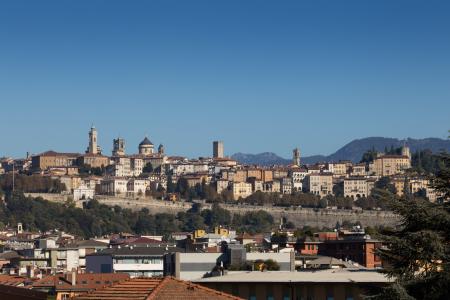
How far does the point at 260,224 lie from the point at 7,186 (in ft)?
104

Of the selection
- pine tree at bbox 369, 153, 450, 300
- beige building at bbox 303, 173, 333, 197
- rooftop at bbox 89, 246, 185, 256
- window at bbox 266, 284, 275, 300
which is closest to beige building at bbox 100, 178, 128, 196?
beige building at bbox 303, 173, 333, 197

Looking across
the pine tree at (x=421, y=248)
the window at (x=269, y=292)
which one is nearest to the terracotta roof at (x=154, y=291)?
the pine tree at (x=421, y=248)

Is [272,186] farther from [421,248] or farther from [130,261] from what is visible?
[421,248]

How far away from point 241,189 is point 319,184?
1235cm

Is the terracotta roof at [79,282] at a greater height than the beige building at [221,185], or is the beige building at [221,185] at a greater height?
the beige building at [221,185]

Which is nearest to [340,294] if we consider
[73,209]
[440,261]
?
[440,261]

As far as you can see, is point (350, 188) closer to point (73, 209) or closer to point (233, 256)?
point (73, 209)

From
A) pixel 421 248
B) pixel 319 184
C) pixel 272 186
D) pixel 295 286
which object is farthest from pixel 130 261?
pixel 319 184

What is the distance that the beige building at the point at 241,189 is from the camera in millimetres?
180350

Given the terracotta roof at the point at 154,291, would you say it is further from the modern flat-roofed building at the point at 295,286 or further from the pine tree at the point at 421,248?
the modern flat-roofed building at the point at 295,286

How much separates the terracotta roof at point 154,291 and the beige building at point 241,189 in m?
163

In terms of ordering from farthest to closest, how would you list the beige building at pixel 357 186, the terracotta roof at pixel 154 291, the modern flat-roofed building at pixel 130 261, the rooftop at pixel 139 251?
the beige building at pixel 357 186, the rooftop at pixel 139 251, the modern flat-roofed building at pixel 130 261, the terracotta roof at pixel 154 291

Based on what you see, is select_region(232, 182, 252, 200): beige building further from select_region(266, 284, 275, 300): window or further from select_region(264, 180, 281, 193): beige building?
select_region(266, 284, 275, 300): window

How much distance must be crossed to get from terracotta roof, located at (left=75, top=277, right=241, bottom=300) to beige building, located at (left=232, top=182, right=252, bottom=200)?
162803 mm
